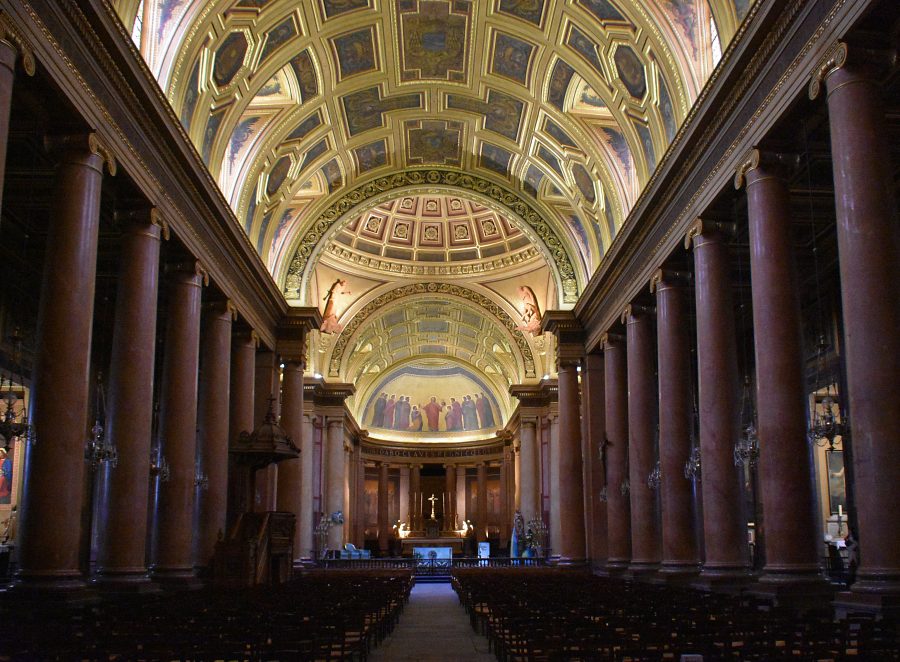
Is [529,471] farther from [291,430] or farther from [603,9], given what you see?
[603,9]

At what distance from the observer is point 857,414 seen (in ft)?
36.2

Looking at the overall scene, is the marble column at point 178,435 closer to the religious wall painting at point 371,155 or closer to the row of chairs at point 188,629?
the row of chairs at point 188,629

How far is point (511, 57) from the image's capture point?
25062mm

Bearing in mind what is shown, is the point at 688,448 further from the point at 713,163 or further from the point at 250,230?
the point at 250,230

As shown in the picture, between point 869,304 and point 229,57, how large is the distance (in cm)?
1548

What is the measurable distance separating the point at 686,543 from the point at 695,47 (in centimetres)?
1052

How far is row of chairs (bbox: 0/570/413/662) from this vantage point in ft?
24.9

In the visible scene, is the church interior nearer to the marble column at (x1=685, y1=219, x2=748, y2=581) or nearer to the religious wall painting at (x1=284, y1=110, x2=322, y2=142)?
the marble column at (x1=685, y1=219, x2=748, y2=581)

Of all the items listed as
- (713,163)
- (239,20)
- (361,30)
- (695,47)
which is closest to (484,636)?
(713,163)

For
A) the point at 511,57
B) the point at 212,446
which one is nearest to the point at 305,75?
the point at 511,57

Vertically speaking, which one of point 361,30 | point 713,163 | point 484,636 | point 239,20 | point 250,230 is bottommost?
point 484,636

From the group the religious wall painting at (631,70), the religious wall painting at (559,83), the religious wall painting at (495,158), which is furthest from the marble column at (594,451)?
the religious wall painting at (631,70)

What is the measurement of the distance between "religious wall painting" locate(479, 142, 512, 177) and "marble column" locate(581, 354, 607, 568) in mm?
7202

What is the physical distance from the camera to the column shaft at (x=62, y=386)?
12.6 metres
